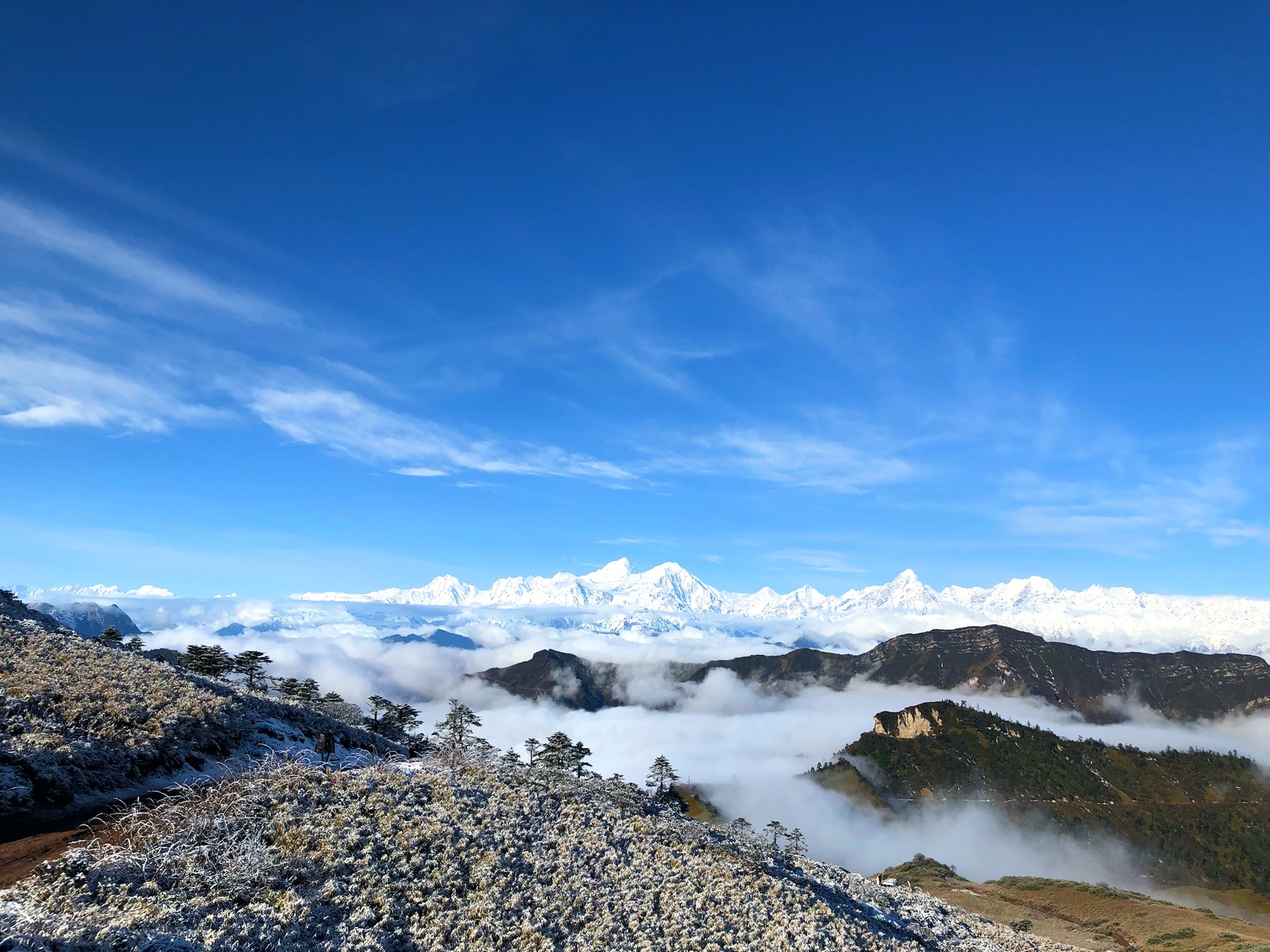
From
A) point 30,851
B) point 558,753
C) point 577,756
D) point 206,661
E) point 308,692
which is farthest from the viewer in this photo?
point 577,756

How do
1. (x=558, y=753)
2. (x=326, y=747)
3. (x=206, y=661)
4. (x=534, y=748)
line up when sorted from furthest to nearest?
(x=534, y=748), (x=558, y=753), (x=206, y=661), (x=326, y=747)

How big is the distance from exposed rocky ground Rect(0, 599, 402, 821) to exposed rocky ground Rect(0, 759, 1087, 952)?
6704mm

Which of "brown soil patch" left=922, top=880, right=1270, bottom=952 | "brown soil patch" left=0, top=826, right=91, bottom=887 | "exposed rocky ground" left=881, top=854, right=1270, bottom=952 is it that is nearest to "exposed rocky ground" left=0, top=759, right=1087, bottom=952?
"brown soil patch" left=0, top=826, right=91, bottom=887

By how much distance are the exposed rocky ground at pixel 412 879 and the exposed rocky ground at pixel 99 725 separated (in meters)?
6.70

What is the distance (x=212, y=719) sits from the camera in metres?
41.7

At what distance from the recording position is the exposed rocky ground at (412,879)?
20.5 metres

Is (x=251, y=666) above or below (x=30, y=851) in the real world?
below

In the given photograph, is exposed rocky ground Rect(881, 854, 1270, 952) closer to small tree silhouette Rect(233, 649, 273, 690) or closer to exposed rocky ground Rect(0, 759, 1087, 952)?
exposed rocky ground Rect(0, 759, 1087, 952)

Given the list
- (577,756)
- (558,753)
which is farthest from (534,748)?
(577,756)

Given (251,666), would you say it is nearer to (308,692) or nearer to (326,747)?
(308,692)

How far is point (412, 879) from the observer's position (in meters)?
26.0

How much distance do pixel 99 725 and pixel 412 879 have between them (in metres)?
22.9

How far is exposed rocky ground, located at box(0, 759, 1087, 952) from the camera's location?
20531mm

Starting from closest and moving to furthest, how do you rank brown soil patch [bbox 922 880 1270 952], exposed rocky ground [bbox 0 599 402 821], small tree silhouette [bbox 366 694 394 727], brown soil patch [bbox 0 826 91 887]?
brown soil patch [bbox 0 826 91 887], exposed rocky ground [bbox 0 599 402 821], brown soil patch [bbox 922 880 1270 952], small tree silhouette [bbox 366 694 394 727]
